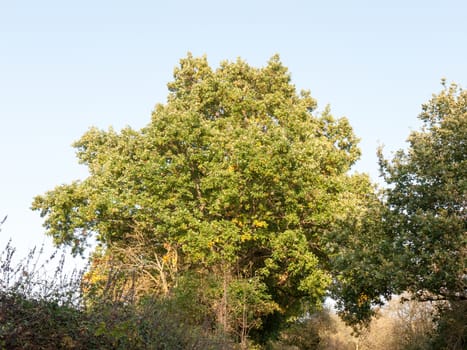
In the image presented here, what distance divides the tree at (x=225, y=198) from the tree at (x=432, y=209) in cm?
280

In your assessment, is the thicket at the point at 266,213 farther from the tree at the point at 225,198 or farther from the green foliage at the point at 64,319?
the green foliage at the point at 64,319

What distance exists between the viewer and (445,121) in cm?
2495

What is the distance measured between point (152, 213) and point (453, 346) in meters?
16.3

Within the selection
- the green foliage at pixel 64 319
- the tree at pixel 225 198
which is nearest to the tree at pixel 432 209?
the tree at pixel 225 198

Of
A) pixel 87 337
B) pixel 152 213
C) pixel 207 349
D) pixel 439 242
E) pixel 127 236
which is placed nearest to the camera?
pixel 87 337

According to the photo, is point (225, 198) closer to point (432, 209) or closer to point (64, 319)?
point (432, 209)

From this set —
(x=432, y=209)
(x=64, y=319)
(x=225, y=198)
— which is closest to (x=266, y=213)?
(x=225, y=198)

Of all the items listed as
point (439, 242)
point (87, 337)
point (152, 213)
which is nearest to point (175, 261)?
point (152, 213)

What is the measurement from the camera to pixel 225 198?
28.5 meters

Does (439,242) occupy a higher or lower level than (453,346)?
higher

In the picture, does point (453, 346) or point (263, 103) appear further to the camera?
point (263, 103)

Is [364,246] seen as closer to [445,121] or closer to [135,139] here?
[445,121]

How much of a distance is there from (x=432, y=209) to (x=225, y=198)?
1000 cm

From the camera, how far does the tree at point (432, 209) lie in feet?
72.0
